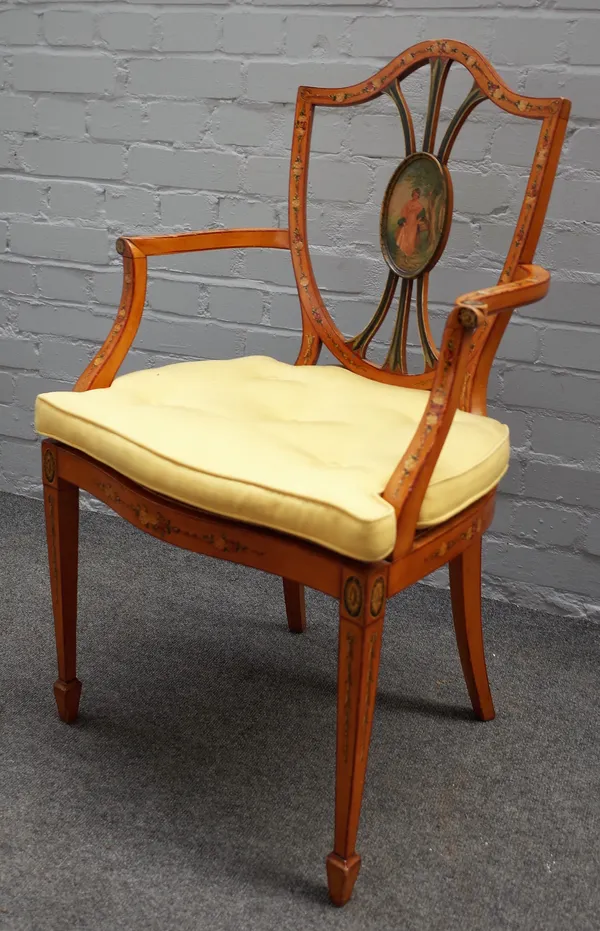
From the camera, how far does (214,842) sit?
1178mm

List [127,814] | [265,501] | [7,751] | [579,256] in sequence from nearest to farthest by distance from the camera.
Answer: [265,501] → [127,814] → [7,751] → [579,256]

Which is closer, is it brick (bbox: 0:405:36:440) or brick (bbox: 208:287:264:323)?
brick (bbox: 208:287:264:323)

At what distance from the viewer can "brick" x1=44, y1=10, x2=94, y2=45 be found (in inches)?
73.5

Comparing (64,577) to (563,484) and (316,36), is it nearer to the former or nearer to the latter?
(563,484)

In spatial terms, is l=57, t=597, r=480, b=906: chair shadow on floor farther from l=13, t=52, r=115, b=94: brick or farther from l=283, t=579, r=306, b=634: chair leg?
l=13, t=52, r=115, b=94: brick

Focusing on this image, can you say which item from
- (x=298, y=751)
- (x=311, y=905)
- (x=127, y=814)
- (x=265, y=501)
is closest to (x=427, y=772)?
(x=298, y=751)

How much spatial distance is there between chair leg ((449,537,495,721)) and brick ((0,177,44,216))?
122 centimetres

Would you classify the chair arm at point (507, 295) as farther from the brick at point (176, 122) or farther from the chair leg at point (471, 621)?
the brick at point (176, 122)

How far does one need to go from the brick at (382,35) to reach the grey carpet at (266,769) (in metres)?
0.97

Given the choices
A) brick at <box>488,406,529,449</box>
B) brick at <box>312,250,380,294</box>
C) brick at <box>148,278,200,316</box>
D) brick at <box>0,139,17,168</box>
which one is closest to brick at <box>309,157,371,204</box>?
brick at <box>312,250,380,294</box>

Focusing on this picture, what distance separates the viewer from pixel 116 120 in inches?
74.5

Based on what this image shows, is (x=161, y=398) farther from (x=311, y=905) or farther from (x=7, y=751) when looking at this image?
(x=311, y=905)

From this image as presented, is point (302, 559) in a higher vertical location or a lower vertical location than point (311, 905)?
higher

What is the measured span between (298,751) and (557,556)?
2.25 feet
